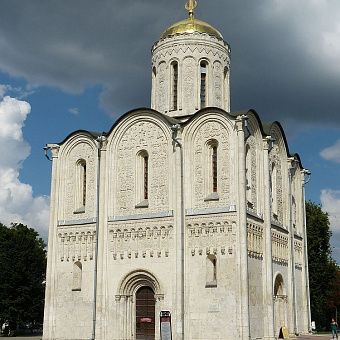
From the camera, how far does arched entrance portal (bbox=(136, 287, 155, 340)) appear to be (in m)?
25.4

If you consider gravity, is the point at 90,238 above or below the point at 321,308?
above

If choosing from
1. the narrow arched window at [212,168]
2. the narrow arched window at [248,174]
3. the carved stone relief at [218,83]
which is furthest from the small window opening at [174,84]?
the narrow arched window at [248,174]

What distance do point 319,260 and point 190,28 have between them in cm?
2165

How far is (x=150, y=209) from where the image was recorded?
25938 millimetres

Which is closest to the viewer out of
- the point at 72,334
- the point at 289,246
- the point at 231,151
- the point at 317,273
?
the point at 231,151

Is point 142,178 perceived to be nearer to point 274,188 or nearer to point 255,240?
point 255,240

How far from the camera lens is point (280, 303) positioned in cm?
2803

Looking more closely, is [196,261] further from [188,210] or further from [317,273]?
[317,273]

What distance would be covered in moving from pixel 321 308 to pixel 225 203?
23.7 meters

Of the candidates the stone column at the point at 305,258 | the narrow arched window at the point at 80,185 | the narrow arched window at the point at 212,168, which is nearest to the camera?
the narrow arched window at the point at 212,168

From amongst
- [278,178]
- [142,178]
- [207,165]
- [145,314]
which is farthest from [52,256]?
[278,178]

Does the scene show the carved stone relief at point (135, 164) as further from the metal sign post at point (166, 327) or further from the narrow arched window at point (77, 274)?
the metal sign post at point (166, 327)

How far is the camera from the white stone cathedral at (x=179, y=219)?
24.0 metres

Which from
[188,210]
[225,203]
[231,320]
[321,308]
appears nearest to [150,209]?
[188,210]
